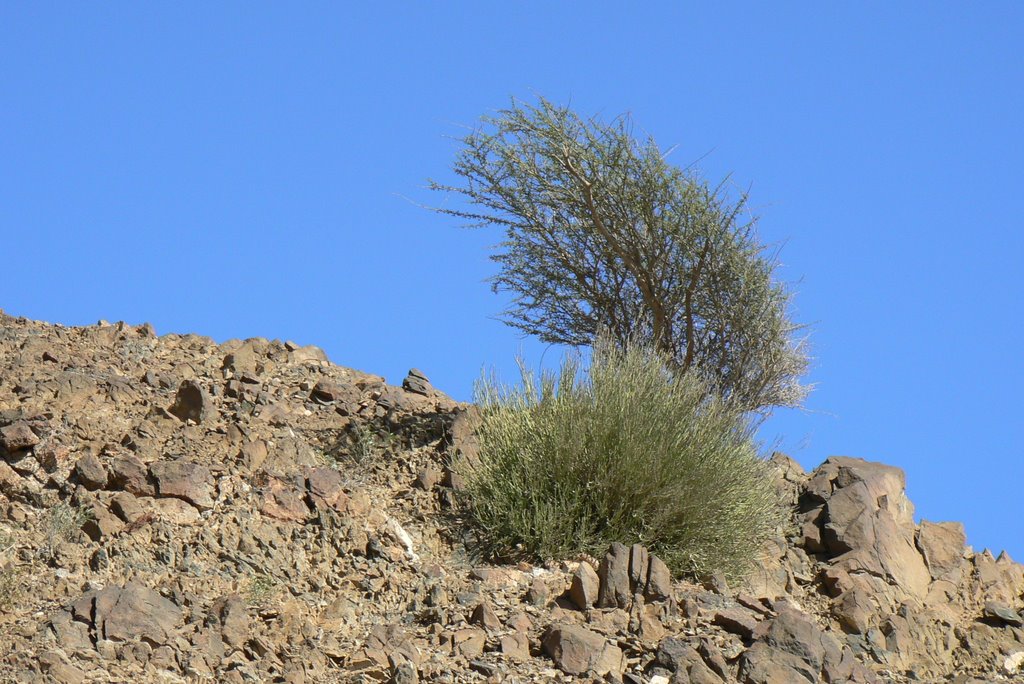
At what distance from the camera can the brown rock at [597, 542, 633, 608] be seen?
868 centimetres

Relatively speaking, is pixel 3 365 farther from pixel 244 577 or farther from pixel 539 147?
pixel 539 147

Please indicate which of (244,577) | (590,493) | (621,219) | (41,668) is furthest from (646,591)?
(621,219)

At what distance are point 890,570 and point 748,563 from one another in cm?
138

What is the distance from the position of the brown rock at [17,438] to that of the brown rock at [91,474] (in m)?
0.59

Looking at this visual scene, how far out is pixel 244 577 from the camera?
876 cm

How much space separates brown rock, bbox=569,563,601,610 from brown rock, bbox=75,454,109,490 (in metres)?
3.65

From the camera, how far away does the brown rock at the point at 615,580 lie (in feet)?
28.5

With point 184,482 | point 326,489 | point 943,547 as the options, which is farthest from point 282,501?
point 943,547

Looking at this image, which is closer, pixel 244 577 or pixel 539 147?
pixel 244 577

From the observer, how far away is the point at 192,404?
10.6 metres

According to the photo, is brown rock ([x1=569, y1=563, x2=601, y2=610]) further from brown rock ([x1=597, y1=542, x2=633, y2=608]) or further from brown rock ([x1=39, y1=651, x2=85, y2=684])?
brown rock ([x1=39, y1=651, x2=85, y2=684])

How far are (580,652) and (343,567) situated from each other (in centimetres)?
209

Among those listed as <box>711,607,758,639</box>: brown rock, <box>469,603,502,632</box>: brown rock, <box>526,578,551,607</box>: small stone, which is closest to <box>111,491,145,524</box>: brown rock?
<box>469,603,502,632</box>: brown rock

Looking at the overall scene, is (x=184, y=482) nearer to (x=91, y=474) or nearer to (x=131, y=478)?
(x=131, y=478)
